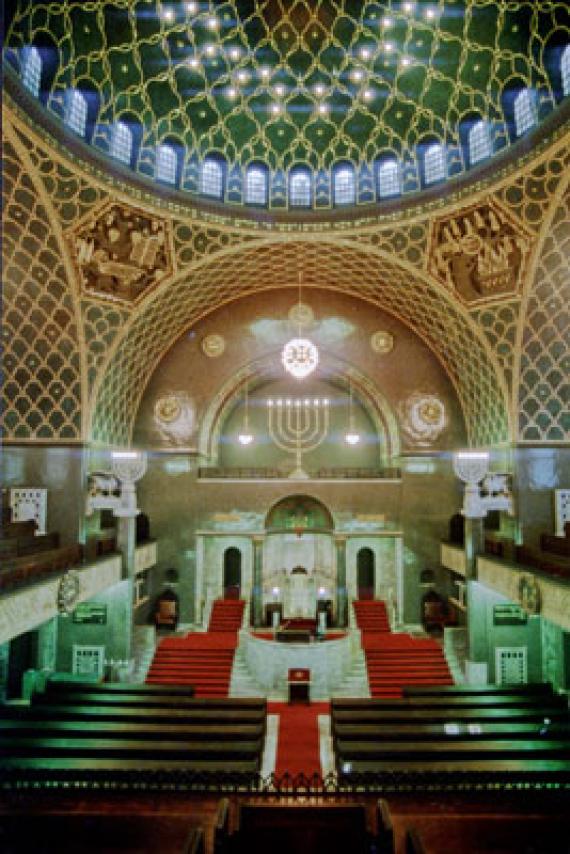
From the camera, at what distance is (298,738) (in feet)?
43.1

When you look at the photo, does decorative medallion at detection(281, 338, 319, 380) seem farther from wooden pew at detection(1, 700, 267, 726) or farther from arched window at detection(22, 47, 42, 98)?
wooden pew at detection(1, 700, 267, 726)

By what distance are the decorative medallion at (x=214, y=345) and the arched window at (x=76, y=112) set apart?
365 inches

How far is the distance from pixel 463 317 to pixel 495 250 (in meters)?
2.57

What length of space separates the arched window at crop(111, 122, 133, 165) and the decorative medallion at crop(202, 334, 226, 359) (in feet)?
25.9

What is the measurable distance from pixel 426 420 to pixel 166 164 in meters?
13.4

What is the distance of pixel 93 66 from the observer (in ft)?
48.0

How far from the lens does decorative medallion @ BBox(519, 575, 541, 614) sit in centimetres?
1323

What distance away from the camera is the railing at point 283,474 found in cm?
2234

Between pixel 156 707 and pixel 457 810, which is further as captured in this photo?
pixel 156 707

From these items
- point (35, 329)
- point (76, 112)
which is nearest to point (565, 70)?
point (76, 112)

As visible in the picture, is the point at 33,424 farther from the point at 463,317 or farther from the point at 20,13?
the point at 463,317

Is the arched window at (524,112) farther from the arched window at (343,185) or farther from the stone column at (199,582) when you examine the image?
the stone column at (199,582)

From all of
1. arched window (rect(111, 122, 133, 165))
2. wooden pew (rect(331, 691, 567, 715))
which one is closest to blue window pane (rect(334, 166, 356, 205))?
arched window (rect(111, 122, 133, 165))

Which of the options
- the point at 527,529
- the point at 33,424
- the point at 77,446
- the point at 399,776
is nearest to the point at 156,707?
the point at 399,776
